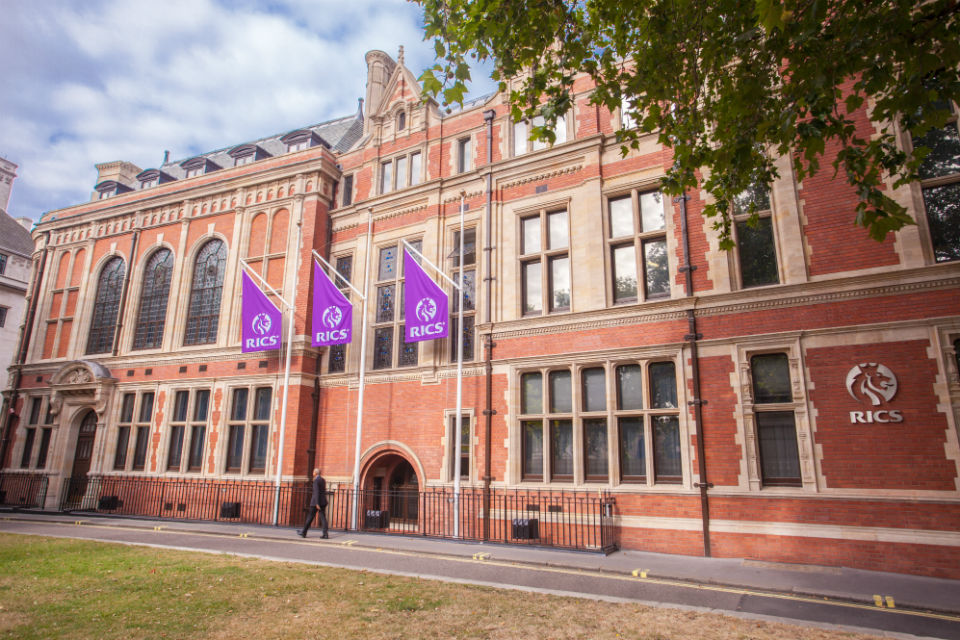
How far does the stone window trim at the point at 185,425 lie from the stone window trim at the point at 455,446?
31.2 feet

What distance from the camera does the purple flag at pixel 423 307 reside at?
1543cm

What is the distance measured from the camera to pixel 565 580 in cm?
899

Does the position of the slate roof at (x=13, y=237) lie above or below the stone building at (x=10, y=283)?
above

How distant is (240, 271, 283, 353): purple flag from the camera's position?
1809cm

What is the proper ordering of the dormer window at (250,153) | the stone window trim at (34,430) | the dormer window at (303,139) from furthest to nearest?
1. the dormer window at (250,153)
2. the dormer window at (303,139)
3. the stone window trim at (34,430)

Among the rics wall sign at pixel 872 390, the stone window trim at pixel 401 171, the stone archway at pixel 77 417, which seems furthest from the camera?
the stone archway at pixel 77 417

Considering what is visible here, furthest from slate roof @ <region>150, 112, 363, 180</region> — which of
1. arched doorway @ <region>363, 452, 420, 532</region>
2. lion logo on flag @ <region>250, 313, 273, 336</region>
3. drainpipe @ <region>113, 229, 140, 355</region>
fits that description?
arched doorway @ <region>363, 452, 420, 532</region>

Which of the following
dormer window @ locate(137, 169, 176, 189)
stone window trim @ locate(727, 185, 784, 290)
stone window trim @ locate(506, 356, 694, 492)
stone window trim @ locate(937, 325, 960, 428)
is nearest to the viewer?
stone window trim @ locate(937, 325, 960, 428)

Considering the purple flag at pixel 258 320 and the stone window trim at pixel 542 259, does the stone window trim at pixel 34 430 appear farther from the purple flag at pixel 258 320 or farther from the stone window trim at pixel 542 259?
the stone window trim at pixel 542 259

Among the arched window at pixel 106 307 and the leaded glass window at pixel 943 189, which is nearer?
the leaded glass window at pixel 943 189

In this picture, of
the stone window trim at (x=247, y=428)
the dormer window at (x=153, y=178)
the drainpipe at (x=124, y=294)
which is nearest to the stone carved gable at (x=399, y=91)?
the stone window trim at (x=247, y=428)

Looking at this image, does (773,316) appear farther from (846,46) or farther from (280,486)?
(280,486)

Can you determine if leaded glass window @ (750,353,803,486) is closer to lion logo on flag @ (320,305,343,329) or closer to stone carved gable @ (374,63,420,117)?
lion logo on flag @ (320,305,343,329)

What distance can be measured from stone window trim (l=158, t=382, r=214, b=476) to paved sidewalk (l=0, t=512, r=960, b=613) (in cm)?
638
